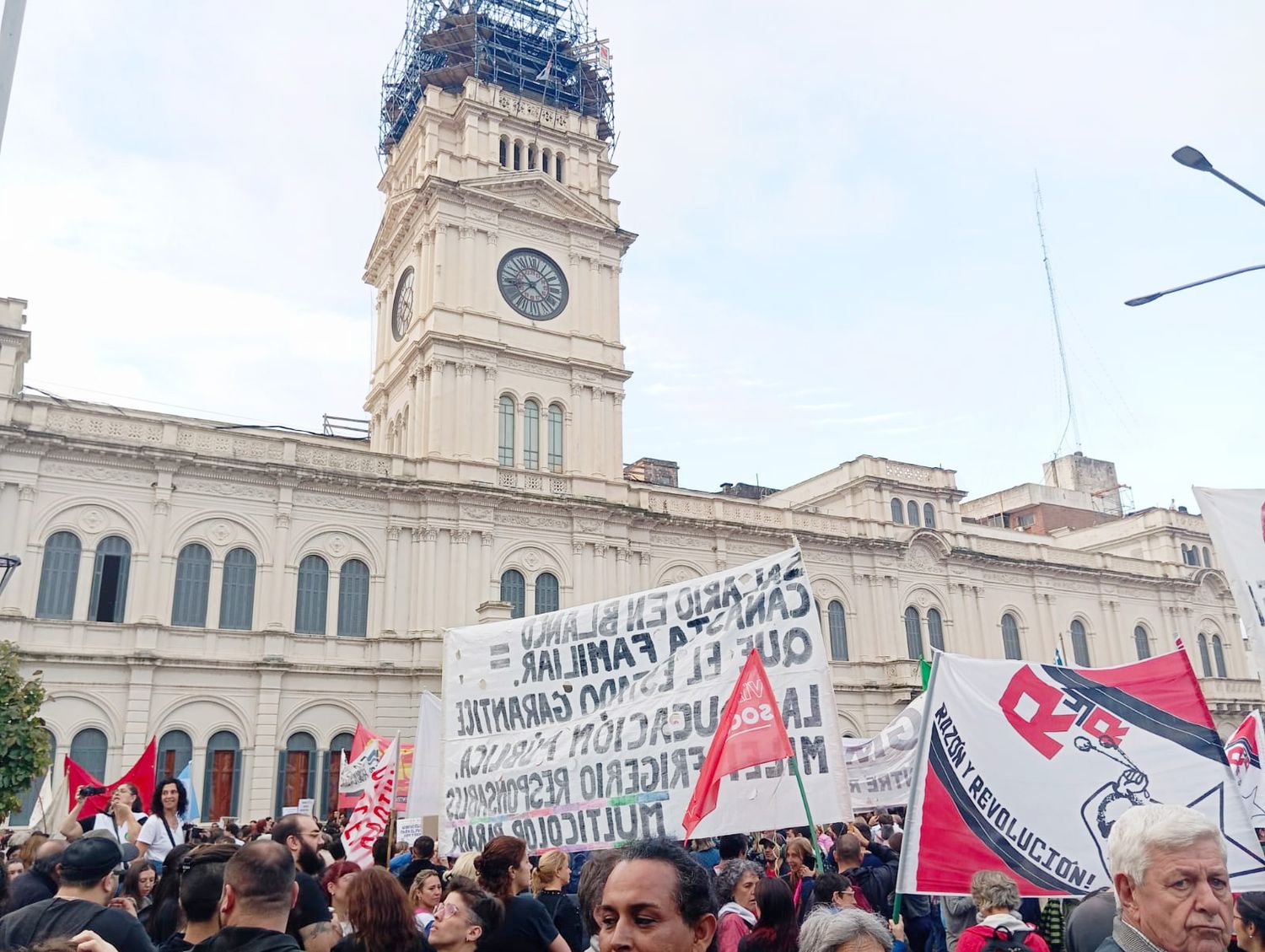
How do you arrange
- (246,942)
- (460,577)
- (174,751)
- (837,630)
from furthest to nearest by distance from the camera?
(837,630) < (460,577) < (174,751) < (246,942)

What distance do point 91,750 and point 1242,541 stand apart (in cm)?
2739

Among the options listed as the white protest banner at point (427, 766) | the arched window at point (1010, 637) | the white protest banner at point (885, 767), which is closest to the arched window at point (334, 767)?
the white protest banner at point (427, 766)

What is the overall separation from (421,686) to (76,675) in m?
9.12

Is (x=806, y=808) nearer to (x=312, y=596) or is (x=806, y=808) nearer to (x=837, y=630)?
(x=312, y=596)

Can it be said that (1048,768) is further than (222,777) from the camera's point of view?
No

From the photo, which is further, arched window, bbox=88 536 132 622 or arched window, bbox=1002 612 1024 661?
arched window, bbox=1002 612 1024 661

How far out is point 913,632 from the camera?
4122 cm

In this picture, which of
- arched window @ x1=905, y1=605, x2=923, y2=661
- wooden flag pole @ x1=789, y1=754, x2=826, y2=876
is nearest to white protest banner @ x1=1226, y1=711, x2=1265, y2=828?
wooden flag pole @ x1=789, y1=754, x2=826, y2=876

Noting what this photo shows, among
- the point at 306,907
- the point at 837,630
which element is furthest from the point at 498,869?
the point at 837,630

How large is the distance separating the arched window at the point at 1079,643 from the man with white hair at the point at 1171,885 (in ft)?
150

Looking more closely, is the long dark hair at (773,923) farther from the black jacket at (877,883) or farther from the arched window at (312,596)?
the arched window at (312,596)

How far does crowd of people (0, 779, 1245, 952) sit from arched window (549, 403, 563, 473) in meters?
25.4

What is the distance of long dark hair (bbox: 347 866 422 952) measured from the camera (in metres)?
5.34

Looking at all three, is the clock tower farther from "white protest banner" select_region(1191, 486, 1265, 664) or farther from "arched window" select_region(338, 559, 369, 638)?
"white protest banner" select_region(1191, 486, 1265, 664)
